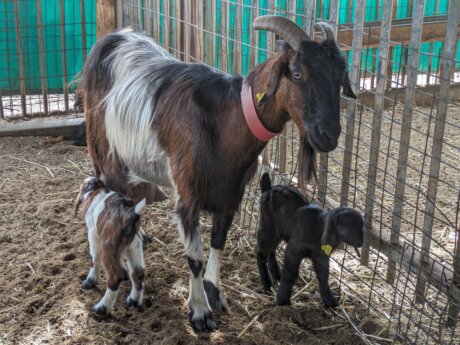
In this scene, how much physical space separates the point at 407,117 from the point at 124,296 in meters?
2.22

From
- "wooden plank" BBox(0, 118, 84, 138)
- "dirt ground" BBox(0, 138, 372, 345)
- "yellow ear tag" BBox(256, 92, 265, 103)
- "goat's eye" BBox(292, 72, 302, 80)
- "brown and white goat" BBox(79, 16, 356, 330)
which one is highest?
"goat's eye" BBox(292, 72, 302, 80)

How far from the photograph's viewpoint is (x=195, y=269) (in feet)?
13.6

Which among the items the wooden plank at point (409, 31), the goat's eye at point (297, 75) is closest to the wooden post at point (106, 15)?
the wooden plank at point (409, 31)

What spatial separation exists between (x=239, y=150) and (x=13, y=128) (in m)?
4.66

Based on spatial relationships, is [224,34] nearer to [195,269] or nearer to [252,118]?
[252,118]

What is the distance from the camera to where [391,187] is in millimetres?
6289

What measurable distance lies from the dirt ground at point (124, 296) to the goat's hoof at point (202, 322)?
0.05 meters

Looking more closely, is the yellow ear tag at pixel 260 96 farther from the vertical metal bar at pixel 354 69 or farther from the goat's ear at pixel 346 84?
the vertical metal bar at pixel 354 69

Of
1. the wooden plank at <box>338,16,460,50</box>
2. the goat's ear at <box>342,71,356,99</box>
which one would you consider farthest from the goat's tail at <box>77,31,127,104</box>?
the wooden plank at <box>338,16,460,50</box>

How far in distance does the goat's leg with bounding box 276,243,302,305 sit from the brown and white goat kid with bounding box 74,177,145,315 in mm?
920

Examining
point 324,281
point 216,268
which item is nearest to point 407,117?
point 324,281

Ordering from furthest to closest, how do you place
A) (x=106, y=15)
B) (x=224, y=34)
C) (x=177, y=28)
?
(x=106, y=15), (x=177, y=28), (x=224, y=34)

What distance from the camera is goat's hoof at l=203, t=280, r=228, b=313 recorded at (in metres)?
4.28

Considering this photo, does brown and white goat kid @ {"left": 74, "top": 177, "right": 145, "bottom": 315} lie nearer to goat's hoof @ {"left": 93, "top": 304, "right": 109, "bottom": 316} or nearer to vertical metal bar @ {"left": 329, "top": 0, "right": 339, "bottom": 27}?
goat's hoof @ {"left": 93, "top": 304, "right": 109, "bottom": 316}
